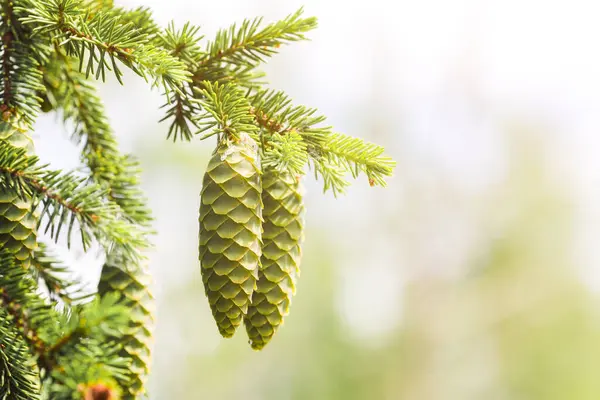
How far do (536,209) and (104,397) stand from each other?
4.98 metres

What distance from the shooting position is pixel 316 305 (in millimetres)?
4922

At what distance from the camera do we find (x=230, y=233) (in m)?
0.36

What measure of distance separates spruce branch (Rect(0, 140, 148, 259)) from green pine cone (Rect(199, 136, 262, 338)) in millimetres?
43

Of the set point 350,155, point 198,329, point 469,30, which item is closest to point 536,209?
point 469,30

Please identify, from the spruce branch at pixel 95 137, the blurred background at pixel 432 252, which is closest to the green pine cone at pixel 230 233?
the spruce branch at pixel 95 137

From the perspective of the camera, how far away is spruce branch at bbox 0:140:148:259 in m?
0.36

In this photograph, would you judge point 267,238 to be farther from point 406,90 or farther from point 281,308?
point 406,90

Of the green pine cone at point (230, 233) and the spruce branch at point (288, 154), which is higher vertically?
the spruce branch at point (288, 154)

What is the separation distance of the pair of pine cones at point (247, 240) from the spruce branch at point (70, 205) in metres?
0.05

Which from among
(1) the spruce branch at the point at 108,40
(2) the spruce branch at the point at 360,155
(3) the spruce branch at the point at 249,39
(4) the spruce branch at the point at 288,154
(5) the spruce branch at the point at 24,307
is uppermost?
(3) the spruce branch at the point at 249,39

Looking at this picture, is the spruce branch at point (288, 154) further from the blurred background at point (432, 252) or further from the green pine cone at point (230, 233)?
the blurred background at point (432, 252)

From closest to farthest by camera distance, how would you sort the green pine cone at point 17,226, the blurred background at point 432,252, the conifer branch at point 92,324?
1. the conifer branch at point 92,324
2. the green pine cone at point 17,226
3. the blurred background at point 432,252

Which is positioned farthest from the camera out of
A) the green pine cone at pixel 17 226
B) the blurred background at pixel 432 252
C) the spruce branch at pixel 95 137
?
the blurred background at pixel 432 252

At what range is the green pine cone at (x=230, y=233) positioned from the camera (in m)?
0.35
